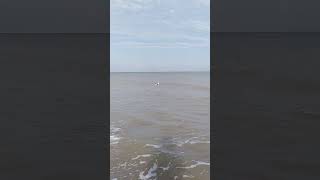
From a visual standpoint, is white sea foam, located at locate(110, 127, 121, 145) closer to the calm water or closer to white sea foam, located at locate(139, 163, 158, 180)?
the calm water

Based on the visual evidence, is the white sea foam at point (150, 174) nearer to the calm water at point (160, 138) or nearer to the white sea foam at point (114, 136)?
the calm water at point (160, 138)

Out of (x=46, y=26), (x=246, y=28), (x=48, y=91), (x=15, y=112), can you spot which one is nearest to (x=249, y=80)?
(x=48, y=91)

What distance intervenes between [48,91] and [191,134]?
10.7 feet

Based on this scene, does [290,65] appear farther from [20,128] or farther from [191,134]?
[20,128]

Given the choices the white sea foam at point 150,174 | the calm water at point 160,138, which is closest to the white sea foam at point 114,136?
the calm water at point 160,138

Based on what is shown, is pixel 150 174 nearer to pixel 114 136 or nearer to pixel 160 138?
pixel 160 138

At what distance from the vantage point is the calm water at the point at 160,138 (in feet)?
11.9

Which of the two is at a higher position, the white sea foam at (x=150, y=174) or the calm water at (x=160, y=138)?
the calm water at (x=160, y=138)

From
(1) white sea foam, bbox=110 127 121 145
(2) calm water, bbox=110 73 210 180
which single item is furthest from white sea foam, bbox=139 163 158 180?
(1) white sea foam, bbox=110 127 121 145

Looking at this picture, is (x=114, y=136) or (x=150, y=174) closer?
(x=150, y=174)

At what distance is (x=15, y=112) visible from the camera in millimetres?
5820

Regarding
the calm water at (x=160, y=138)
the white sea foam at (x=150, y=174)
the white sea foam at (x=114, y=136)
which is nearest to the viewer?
the white sea foam at (x=150, y=174)

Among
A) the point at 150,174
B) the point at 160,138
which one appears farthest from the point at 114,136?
the point at 150,174

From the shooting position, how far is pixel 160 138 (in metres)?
4.77
